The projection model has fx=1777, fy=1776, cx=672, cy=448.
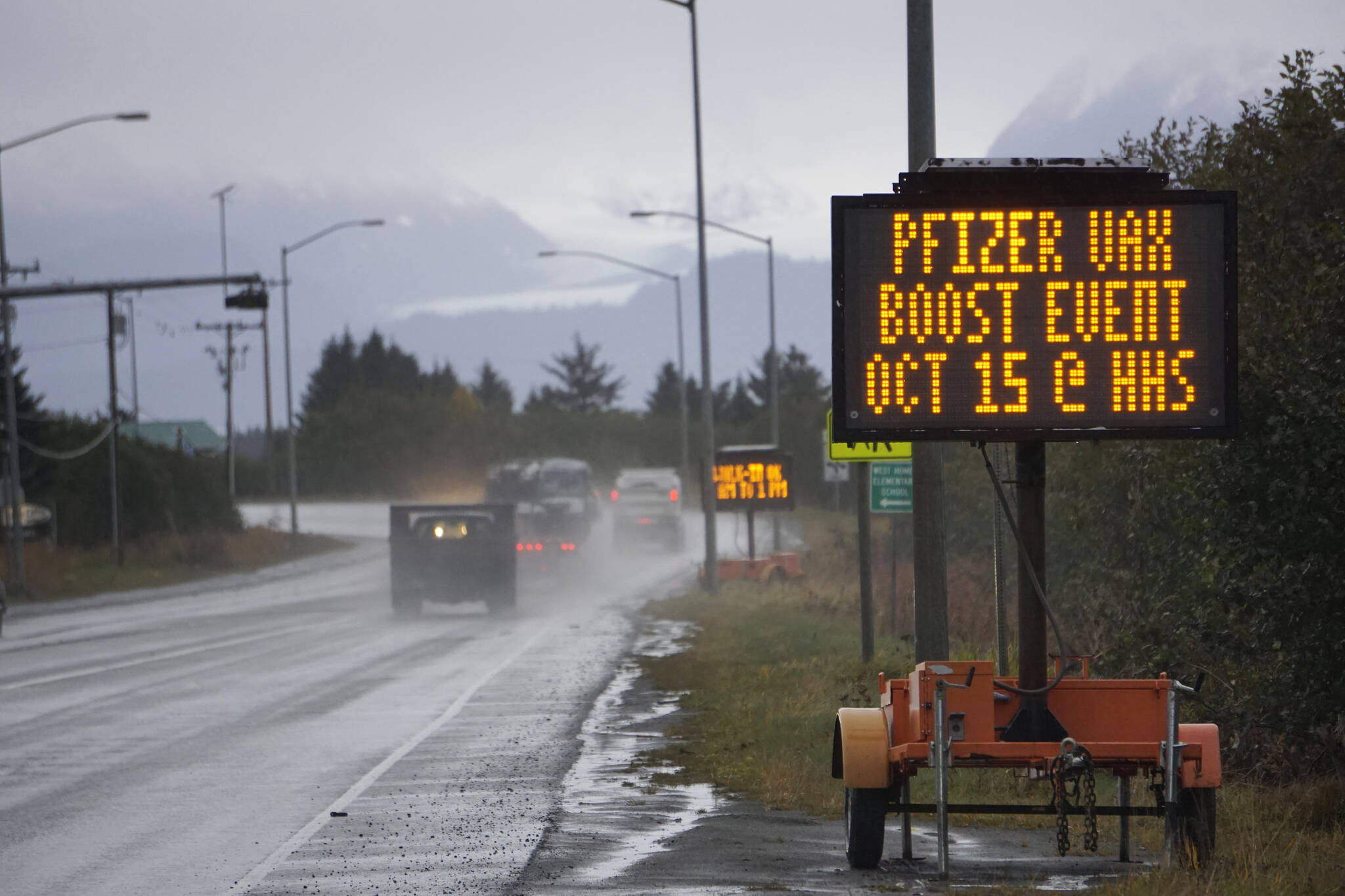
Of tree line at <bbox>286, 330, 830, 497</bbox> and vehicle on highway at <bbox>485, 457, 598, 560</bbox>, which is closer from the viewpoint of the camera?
vehicle on highway at <bbox>485, 457, 598, 560</bbox>

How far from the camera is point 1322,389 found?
416 inches

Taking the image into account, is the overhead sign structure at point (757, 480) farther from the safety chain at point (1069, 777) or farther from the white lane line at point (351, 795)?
the safety chain at point (1069, 777)

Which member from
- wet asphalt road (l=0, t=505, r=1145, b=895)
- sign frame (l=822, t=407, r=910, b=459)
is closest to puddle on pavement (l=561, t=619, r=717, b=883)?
wet asphalt road (l=0, t=505, r=1145, b=895)

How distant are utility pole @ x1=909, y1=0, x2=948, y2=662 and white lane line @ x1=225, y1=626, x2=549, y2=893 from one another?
4.22 metres

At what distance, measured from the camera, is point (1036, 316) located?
9109 mm

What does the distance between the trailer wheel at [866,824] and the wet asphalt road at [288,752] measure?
6.04 feet

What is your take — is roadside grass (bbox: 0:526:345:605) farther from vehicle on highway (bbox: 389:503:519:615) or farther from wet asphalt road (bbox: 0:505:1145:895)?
wet asphalt road (bbox: 0:505:1145:895)

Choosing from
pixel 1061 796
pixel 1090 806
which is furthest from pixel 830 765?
pixel 1061 796

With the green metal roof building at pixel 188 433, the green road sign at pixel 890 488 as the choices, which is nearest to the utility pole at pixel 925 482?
the green road sign at pixel 890 488

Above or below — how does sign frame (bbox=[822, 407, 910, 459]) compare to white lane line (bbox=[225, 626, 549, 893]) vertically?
above

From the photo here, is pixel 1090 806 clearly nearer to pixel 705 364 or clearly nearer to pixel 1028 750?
pixel 1028 750

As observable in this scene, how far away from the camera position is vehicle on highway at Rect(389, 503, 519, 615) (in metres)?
37.5

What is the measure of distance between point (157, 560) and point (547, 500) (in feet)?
43.9

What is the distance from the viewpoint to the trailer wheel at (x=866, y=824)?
30.0ft
